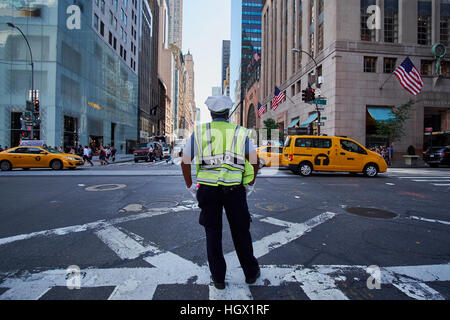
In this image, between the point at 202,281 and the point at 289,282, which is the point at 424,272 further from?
the point at 202,281

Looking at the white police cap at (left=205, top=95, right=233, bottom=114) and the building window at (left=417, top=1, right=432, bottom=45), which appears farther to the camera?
the building window at (left=417, top=1, right=432, bottom=45)

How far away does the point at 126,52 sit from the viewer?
162 ft

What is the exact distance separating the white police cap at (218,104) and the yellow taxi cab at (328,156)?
10.6 metres

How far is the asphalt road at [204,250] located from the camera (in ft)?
8.48

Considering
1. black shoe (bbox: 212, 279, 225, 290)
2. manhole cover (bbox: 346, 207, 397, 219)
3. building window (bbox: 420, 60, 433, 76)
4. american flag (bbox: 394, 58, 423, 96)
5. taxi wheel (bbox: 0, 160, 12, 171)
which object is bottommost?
black shoe (bbox: 212, 279, 225, 290)

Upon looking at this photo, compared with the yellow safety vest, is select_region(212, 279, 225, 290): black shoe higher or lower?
lower

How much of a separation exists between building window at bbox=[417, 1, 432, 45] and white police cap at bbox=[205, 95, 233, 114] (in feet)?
111

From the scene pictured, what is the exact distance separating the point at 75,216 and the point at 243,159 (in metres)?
4.37

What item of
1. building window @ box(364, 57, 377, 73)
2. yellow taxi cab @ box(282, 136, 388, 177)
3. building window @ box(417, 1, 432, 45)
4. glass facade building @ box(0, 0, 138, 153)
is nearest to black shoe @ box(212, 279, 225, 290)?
yellow taxi cab @ box(282, 136, 388, 177)

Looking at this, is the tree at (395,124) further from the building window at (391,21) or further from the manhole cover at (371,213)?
the manhole cover at (371,213)

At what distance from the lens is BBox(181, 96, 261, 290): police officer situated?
259cm

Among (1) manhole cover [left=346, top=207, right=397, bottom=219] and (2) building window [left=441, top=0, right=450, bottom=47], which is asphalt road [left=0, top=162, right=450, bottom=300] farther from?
(2) building window [left=441, top=0, right=450, bottom=47]

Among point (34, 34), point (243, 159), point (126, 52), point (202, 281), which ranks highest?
point (126, 52)

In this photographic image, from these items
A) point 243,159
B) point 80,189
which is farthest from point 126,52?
point 243,159
